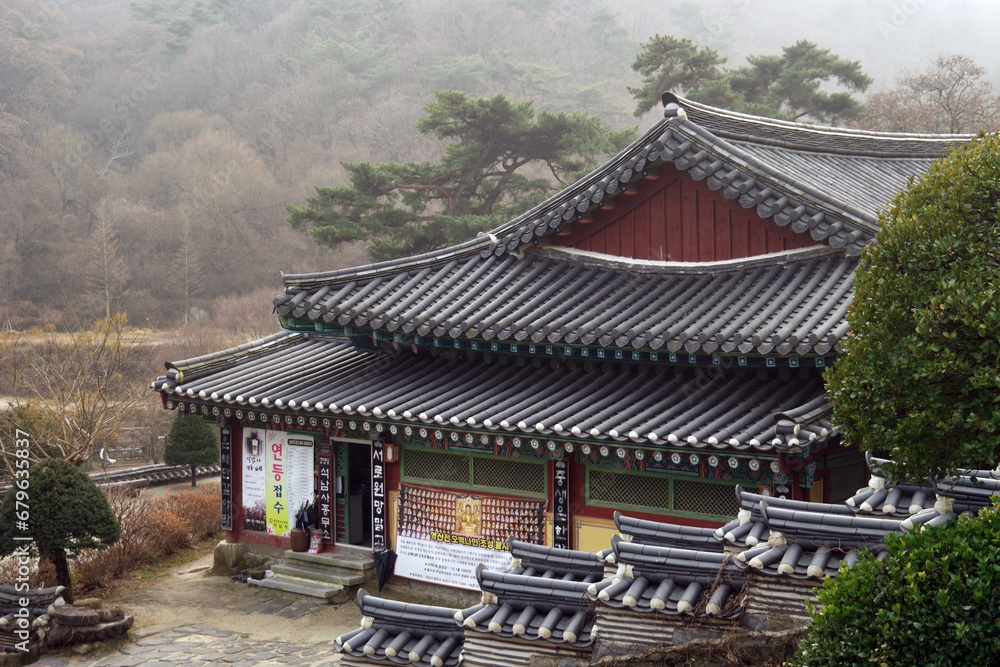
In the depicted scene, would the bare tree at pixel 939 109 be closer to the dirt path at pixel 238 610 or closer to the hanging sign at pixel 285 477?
the hanging sign at pixel 285 477

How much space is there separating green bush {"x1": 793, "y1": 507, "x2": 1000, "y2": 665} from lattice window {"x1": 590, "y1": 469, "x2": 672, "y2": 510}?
7.32 meters

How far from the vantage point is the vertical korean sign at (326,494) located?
14766 mm

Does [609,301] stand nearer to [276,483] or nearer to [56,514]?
[276,483]

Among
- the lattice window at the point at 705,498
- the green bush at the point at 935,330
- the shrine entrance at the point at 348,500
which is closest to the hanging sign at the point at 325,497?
the shrine entrance at the point at 348,500

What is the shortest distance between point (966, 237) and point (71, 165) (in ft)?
197

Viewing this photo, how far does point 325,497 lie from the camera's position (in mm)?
14875

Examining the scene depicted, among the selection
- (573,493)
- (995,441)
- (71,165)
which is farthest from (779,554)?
(71,165)

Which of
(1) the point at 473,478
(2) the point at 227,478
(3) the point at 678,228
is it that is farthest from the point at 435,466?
(3) the point at 678,228

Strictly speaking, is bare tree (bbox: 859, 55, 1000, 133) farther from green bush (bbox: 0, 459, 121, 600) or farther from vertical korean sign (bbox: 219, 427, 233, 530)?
green bush (bbox: 0, 459, 121, 600)

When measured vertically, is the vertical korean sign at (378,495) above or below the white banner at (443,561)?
above

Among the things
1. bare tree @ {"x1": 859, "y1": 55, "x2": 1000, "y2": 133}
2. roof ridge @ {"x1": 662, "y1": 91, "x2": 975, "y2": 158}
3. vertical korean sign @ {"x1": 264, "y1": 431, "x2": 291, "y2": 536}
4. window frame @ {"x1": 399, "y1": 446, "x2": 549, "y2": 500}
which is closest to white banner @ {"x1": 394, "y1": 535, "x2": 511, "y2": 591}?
window frame @ {"x1": 399, "y1": 446, "x2": 549, "y2": 500}

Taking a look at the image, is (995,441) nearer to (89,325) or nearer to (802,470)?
(802,470)

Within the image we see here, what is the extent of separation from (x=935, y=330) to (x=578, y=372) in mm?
7453

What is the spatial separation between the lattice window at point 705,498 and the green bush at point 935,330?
5586 millimetres
